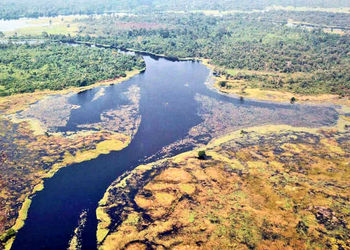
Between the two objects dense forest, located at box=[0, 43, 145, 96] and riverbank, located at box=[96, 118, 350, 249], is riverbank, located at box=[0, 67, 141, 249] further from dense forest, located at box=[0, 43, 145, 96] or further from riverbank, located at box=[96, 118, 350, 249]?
dense forest, located at box=[0, 43, 145, 96]

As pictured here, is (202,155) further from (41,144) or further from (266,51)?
(266,51)

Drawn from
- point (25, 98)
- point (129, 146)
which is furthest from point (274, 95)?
point (25, 98)

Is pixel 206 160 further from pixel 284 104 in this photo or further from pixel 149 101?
pixel 284 104

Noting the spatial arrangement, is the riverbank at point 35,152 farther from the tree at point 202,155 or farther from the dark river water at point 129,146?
the tree at point 202,155

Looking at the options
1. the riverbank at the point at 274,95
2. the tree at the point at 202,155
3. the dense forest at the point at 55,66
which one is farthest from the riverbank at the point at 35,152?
the riverbank at the point at 274,95

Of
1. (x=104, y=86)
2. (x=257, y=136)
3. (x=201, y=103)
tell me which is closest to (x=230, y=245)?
(x=257, y=136)

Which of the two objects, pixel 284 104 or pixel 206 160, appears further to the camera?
pixel 284 104
